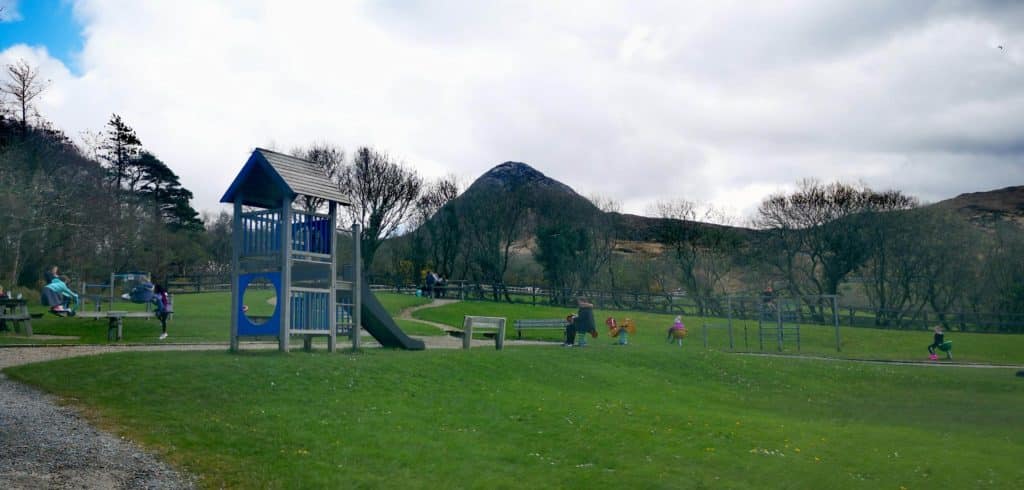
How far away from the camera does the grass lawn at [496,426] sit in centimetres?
1086

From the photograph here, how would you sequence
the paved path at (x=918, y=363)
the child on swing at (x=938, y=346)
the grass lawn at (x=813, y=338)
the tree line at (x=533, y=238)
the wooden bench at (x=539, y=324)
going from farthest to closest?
the tree line at (x=533, y=238) < the grass lawn at (x=813, y=338) < the child on swing at (x=938, y=346) < the wooden bench at (x=539, y=324) < the paved path at (x=918, y=363)

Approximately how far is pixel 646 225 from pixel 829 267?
1935cm

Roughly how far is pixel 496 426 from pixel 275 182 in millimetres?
9349

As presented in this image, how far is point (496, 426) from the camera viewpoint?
13609 mm

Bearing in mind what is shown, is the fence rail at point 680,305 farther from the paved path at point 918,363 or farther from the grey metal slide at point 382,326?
the grey metal slide at point 382,326

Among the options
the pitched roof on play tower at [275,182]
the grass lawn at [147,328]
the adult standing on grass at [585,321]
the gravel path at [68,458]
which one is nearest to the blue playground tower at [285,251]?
the pitched roof on play tower at [275,182]

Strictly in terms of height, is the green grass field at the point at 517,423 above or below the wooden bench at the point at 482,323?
below

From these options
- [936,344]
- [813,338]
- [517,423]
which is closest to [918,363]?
[936,344]

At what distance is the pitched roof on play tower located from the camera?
19422 mm

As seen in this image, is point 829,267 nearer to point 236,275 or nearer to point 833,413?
point 833,413

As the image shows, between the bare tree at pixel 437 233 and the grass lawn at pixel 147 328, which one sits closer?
the grass lawn at pixel 147 328

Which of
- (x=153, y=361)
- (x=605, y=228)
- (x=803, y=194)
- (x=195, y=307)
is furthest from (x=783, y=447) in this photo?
(x=605, y=228)

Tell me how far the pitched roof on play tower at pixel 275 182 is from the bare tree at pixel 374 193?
168 feet

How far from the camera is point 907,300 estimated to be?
61125mm
